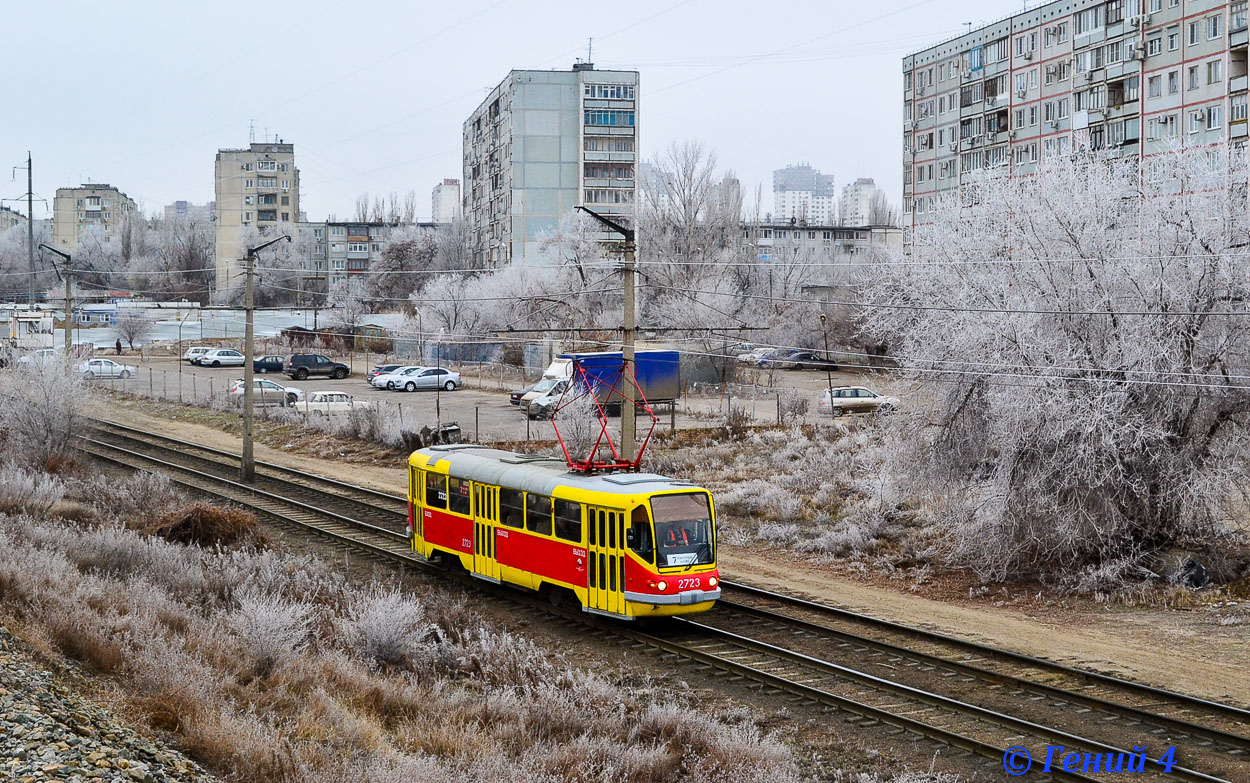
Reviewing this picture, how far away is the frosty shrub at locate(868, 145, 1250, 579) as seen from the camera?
18391 mm

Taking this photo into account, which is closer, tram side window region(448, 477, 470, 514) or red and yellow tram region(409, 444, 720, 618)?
red and yellow tram region(409, 444, 720, 618)

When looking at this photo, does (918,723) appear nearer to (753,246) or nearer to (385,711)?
(385,711)

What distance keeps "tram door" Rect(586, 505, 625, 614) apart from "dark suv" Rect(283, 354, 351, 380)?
49.8 metres

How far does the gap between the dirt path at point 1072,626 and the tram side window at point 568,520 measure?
5.08m

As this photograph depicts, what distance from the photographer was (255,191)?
462ft

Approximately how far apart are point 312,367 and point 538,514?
160ft

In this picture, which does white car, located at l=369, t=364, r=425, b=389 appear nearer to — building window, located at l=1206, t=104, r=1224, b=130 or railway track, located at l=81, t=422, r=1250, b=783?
railway track, located at l=81, t=422, r=1250, b=783

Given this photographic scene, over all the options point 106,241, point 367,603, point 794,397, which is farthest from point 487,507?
point 106,241

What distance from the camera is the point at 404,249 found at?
119438mm

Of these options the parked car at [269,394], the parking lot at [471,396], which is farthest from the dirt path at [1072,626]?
the parked car at [269,394]

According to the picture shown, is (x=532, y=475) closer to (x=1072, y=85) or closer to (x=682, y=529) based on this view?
(x=682, y=529)

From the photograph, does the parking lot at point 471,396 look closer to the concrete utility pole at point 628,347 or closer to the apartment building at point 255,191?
the concrete utility pole at point 628,347

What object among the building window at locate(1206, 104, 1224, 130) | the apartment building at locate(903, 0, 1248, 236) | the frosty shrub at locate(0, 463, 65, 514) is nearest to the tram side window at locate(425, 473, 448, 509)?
the frosty shrub at locate(0, 463, 65, 514)

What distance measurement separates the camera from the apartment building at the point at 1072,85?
5044 centimetres
